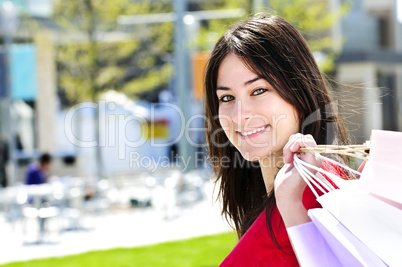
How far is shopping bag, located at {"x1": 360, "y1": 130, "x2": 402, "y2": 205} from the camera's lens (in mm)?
1141

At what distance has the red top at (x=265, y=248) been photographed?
1.41 metres

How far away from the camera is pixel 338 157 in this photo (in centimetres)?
167

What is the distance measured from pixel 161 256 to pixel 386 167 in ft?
19.0

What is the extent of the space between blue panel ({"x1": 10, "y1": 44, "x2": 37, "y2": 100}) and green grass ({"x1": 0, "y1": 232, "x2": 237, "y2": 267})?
6.60 meters

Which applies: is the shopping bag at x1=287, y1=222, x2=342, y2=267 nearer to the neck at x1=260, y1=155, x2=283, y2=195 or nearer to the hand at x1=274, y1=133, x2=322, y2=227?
the hand at x1=274, y1=133, x2=322, y2=227

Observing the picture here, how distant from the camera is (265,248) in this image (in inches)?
56.1

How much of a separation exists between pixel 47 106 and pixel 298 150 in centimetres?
2150

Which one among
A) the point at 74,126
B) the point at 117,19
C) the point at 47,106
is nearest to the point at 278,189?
the point at 117,19

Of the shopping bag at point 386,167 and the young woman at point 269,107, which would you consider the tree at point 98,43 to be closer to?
the young woman at point 269,107

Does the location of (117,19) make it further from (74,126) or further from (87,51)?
(74,126)

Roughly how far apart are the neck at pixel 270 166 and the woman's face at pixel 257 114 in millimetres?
30

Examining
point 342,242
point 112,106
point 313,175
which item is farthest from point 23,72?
point 342,242

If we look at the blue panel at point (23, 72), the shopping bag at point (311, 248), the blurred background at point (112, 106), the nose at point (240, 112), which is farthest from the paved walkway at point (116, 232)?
the shopping bag at point (311, 248)

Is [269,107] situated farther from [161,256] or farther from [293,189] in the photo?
[161,256]
